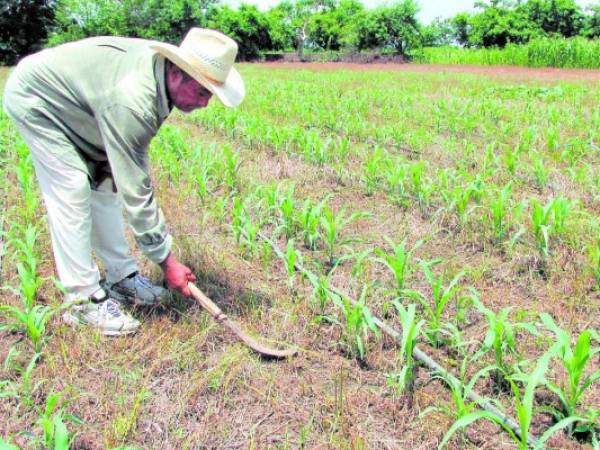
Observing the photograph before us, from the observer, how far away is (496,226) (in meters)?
3.28

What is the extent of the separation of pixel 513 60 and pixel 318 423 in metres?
24.4

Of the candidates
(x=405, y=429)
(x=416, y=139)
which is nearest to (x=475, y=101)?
(x=416, y=139)

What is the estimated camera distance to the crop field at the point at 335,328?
6.16 ft

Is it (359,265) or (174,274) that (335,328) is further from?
(174,274)

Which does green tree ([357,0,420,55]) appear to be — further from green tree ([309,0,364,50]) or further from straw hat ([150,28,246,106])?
straw hat ([150,28,246,106])

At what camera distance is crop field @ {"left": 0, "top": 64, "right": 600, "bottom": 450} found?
6.16 feet

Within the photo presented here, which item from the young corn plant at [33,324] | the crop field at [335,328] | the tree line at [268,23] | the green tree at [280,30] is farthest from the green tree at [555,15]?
the young corn plant at [33,324]

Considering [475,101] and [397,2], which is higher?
[397,2]

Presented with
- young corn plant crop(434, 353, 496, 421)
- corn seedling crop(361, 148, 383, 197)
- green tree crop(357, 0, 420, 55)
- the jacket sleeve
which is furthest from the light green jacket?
green tree crop(357, 0, 420, 55)

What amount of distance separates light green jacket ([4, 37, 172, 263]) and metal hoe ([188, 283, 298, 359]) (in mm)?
232

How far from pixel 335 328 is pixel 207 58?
4.45 ft

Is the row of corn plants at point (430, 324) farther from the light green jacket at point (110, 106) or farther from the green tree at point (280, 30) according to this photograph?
the green tree at point (280, 30)

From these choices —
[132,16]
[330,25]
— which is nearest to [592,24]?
[330,25]

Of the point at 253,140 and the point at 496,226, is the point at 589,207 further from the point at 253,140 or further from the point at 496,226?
the point at 253,140
